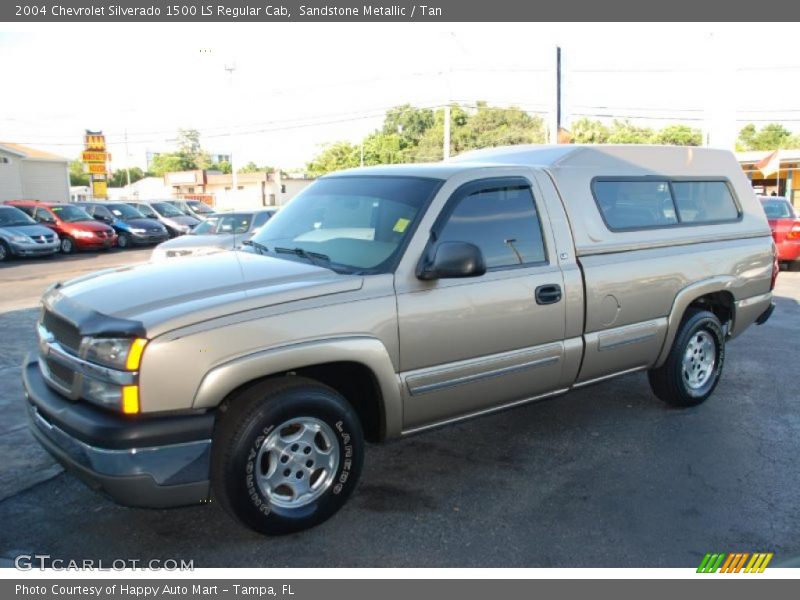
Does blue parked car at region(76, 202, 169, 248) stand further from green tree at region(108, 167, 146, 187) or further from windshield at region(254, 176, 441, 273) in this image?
green tree at region(108, 167, 146, 187)

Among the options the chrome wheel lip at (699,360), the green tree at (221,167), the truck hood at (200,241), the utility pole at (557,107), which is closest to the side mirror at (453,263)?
the chrome wheel lip at (699,360)

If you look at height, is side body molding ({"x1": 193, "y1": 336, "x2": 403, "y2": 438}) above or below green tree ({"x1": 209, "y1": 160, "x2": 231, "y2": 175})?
below

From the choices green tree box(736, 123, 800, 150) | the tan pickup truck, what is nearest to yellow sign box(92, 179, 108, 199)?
the tan pickup truck

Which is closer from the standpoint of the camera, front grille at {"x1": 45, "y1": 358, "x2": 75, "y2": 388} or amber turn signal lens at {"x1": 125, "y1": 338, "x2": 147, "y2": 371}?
amber turn signal lens at {"x1": 125, "y1": 338, "x2": 147, "y2": 371}

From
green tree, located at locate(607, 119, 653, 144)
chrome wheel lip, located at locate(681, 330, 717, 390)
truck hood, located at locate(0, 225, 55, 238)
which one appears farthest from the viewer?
green tree, located at locate(607, 119, 653, 144)

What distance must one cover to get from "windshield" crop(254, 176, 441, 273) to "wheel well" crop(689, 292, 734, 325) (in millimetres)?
2809

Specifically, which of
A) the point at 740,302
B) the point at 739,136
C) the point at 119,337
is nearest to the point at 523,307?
the point at 119,337

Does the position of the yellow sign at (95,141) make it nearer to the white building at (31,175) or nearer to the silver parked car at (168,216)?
the white building at (31,175)

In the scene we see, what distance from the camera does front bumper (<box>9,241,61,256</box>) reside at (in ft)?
58.3

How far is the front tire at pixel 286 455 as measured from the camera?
10.4 ft

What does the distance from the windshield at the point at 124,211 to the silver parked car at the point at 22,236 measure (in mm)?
4132

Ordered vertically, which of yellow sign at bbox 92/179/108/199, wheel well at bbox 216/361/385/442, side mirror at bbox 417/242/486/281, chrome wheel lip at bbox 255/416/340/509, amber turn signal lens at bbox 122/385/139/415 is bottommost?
chrome wheel lip at bbox 255/416/340/509

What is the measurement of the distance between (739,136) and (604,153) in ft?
267

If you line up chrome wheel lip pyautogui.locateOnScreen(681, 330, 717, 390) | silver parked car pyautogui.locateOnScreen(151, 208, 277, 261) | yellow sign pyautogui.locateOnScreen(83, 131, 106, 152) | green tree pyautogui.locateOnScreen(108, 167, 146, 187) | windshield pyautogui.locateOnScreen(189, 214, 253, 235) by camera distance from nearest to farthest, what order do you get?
1. chrome wheel lip pyautogui.locateOnScreen(681, 330, 717, 390)
2. silver parked car pyautogui.locateOnScreen(151, 208, 277, 261)
3. windshield pyautogui.locateOnScreen(189, 214, 253, 235)
4. yellow sign pyautogui.locateOnScreen(83, 131, 106, 152)
5. green tree pyautogui.locateOnScreen(108, 167, 146, 187)
